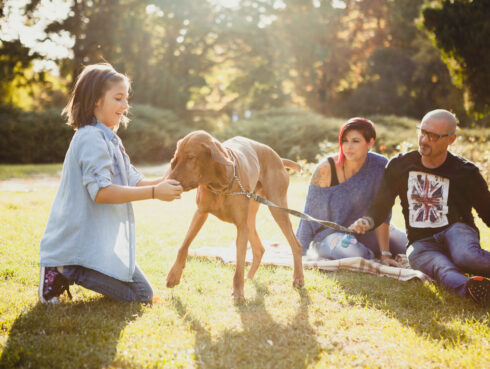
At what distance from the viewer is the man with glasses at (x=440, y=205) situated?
12.8ft

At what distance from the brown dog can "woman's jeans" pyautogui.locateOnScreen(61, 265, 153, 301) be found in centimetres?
31

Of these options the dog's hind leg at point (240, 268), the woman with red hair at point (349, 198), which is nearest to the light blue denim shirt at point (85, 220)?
the dog's hind leg at point (240, 268)

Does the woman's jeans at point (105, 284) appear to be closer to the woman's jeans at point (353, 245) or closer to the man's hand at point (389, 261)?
the woman's jeans at point (353, 245)

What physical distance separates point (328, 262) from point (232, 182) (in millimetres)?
1926

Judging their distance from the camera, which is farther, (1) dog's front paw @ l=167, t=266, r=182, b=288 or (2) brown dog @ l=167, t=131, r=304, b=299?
(1) dog's front paw @ l=167, t=266, r=182, b=288

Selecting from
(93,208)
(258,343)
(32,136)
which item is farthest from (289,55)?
(258,343)

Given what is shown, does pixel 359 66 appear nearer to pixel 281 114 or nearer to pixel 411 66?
pixel 411 66

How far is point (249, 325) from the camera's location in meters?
3.22

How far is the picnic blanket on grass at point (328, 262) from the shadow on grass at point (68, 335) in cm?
186

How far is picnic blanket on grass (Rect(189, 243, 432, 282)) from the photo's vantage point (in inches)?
177

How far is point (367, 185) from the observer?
5.31m

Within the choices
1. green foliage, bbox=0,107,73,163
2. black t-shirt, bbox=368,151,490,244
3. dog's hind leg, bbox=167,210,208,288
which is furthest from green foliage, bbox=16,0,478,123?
black t-shirt, bbox=368,151,490,244

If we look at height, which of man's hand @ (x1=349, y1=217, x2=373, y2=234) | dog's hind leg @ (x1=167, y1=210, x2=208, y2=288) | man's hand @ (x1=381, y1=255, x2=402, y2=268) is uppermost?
man's hand @ (x1=349, y1=217, x2=373, y2=234)

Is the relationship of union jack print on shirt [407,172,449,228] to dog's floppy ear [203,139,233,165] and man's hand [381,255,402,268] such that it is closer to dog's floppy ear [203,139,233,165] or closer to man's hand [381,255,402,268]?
man's hand [381,255,402,268]
